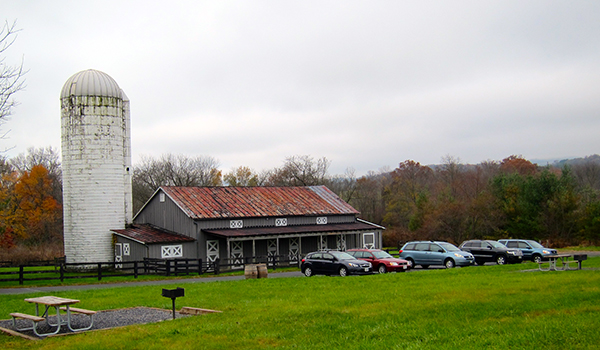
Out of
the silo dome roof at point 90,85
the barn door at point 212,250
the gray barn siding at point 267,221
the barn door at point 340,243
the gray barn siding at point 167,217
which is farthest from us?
the barn door at point 340,243

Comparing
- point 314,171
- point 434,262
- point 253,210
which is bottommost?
point 434,262

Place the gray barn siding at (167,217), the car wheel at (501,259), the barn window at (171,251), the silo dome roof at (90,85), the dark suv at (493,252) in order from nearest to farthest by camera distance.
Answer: the dark suv at (493,252), the car wheel at (501,259), the barn window at (171,251), the gray barn siding at (167,217), the silo dome roof at (90,85)

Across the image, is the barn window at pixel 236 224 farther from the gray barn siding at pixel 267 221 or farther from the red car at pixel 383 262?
the red car at pixel 383 262

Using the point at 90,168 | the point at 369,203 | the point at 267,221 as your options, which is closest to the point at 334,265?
the point at 267,221

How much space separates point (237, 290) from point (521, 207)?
43.0 metres

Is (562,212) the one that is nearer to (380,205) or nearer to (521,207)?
(521,207)

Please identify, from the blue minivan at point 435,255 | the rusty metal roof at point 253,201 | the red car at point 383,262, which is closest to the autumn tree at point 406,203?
the rusty metal roof at point 253,201

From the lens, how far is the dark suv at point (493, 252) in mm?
29703

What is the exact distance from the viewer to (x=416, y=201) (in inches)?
2660

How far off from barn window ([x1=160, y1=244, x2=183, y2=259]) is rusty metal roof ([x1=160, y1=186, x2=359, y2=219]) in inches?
90.1

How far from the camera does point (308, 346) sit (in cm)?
959

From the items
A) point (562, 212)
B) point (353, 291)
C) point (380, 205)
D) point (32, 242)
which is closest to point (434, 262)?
point (353, 291)

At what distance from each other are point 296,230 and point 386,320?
1136 inches

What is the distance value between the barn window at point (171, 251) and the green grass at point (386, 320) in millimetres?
17861
